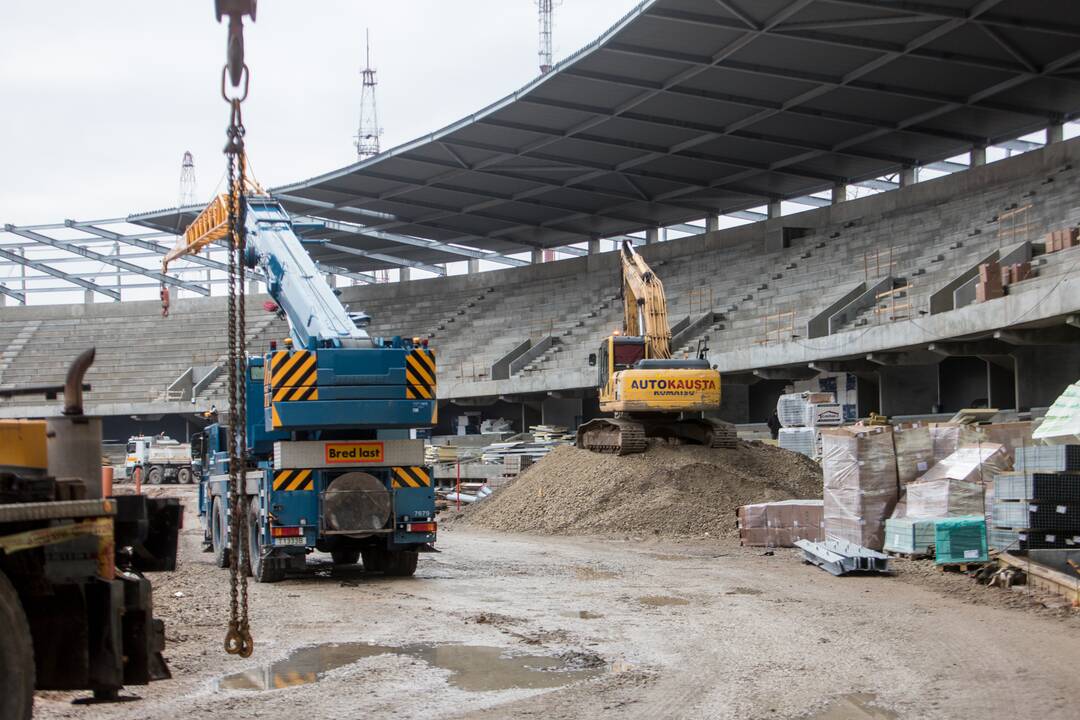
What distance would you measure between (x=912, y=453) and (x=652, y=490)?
6904 mm

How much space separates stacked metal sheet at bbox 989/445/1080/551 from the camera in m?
11.7

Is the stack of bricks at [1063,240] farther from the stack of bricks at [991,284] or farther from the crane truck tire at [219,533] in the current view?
the crane truck tire at [219,533]

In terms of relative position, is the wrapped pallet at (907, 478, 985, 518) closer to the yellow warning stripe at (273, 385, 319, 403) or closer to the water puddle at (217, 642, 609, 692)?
the water puddle at (217, 642, 609, 692)

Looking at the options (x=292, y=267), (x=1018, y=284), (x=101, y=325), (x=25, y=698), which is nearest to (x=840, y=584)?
(x=292, y=267)

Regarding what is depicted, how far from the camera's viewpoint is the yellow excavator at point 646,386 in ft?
75.3

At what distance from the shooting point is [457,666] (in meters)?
8.68

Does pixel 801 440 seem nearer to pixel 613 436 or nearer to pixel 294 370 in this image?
pixel 613 436

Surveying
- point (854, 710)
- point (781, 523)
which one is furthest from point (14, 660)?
point (781, 523)

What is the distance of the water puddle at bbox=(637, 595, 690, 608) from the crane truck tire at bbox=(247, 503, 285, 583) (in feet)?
15.0

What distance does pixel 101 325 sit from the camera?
60469 millimetres

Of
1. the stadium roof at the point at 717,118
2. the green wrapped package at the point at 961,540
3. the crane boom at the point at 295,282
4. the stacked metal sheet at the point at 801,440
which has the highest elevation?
the stadium roof at the point at 717,118

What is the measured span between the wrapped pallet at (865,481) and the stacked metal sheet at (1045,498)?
10.4 ft

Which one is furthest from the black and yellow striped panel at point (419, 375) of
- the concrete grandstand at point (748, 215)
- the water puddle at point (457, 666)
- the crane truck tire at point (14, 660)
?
the concrete grandstand at point (748, 215)

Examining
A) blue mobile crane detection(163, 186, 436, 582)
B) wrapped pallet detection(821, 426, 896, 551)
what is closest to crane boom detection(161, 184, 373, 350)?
blue mobile crane detection(163, 186, 436, 582)
